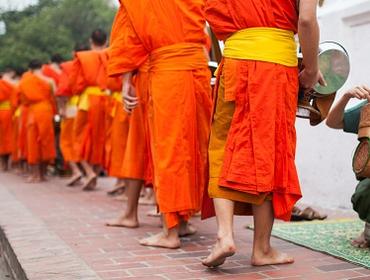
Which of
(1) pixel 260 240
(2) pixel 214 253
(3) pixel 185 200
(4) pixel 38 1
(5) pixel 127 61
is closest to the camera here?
(2) pixel 214 253

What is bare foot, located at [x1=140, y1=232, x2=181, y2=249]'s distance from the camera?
4.14 m

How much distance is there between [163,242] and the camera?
164 inches

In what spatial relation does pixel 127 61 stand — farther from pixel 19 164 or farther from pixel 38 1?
pixel 38 1

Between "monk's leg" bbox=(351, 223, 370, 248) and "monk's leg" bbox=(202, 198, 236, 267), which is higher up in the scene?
"monk's leg" bbox=(202, 198, 236, 267)

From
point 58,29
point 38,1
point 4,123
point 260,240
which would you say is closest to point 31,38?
point 58,29

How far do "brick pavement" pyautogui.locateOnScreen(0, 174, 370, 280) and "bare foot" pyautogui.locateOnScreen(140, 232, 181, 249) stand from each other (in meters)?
0.05

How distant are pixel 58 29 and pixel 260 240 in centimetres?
2504

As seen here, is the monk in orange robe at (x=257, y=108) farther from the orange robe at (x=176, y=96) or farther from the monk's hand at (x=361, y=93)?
the orange robe at (x=176, y=96)

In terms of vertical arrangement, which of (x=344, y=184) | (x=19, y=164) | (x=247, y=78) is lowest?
(x=19, y=164)

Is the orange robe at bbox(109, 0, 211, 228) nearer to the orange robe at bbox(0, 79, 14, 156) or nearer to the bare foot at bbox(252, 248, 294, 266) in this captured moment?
the bare foot at bbox(252, 248, 294, 266)

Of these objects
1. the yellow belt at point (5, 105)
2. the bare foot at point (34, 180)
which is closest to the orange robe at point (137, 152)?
the bare foot at point (34, 180)

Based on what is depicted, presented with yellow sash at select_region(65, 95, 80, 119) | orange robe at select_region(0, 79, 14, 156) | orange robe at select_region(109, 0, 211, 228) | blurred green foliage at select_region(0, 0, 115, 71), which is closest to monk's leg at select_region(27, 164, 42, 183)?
yellow sash at select_region(65, 95, 80, 119)

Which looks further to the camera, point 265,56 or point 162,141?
point 162,141

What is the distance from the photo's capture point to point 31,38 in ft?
84.6
